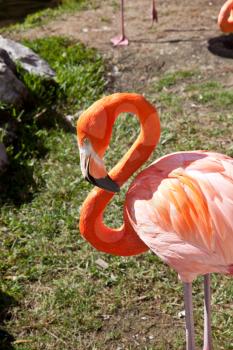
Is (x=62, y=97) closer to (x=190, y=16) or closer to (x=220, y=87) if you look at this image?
(x=220, y=87)

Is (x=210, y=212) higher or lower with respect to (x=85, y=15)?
higher

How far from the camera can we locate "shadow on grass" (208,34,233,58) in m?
5.62

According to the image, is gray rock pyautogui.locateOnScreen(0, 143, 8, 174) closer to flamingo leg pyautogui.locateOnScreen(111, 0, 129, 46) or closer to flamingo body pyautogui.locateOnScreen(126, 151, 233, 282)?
flamingo body pyautogui.locateOnScreen(126, 151, 233, 282)

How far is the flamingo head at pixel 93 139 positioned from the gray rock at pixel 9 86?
2.27 meters

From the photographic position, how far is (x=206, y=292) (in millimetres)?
2459

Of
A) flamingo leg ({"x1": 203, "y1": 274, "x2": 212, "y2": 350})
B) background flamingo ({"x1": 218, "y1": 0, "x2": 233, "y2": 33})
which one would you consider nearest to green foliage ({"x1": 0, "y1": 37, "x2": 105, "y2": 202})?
background flamingo ({"x1": 218, "y1": 0, "x2": 233, "y2": 33})

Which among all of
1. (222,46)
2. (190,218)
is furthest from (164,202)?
(222,46)

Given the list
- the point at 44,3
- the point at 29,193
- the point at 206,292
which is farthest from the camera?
the point at 44,3

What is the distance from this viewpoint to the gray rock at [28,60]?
4.99 meters

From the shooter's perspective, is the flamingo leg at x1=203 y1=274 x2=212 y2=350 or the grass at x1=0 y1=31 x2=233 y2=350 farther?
the grass at x1=0 y1=31 x2=233 y2=350

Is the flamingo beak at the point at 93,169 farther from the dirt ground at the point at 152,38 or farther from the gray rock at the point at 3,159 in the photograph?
the dirt ground at the point at 152,38

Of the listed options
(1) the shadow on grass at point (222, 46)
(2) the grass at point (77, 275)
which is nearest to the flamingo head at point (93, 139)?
(2) the grass at point (77, 275)

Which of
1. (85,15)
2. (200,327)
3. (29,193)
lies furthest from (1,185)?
(85,15)

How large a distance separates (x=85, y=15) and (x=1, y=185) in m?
3.42
